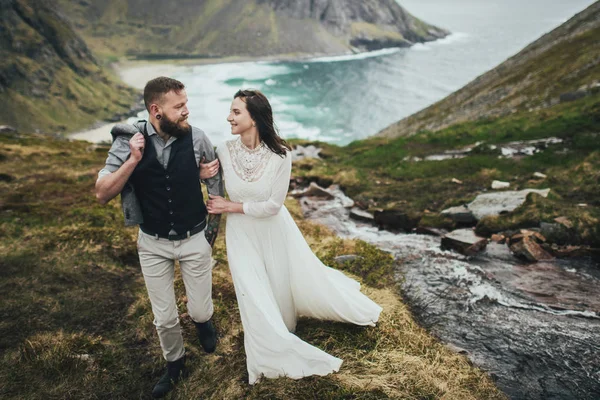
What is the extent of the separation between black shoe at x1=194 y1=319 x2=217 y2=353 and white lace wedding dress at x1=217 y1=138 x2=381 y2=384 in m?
1.12

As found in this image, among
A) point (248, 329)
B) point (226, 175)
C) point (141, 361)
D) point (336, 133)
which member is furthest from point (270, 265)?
point (336, 133)

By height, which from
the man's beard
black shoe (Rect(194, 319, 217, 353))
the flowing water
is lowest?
the flowing water

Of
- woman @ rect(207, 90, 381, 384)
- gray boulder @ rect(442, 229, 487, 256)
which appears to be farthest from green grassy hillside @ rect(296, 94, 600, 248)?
woman @ rect(207, 90, 381, 384)

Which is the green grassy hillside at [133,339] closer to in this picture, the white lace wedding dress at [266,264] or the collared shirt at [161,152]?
the white lace wedding dress at [266,264]

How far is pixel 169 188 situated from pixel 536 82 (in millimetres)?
39830

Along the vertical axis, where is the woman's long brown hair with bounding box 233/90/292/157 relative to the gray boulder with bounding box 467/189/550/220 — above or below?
above

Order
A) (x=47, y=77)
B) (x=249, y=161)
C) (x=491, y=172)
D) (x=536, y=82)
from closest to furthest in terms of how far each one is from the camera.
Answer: (x=249, y=161), (x=491, y=172), (x=536, y=82), (x=47, y=77)

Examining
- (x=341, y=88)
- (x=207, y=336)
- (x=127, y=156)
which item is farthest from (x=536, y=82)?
(x=341, y=88)

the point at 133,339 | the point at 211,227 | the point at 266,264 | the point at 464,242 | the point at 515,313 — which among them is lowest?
the point at 515,313

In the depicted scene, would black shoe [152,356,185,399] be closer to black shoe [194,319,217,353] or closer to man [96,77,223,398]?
man [96,77,223,398]

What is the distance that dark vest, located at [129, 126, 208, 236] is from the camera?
483 cm

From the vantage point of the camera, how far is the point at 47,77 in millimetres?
134625

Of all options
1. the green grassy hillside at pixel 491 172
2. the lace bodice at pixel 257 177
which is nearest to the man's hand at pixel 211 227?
the lace bodice at pixel 257 177

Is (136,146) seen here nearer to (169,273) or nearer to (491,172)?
(169,273)
